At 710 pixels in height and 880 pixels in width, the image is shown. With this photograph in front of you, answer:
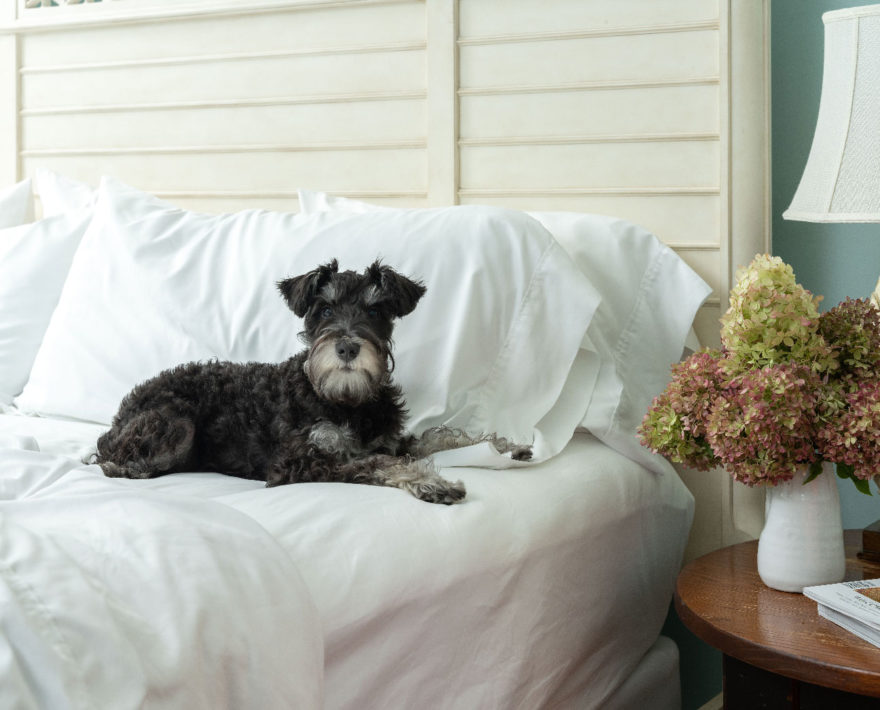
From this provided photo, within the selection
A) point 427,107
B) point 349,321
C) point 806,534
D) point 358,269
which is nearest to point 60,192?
point 427,107

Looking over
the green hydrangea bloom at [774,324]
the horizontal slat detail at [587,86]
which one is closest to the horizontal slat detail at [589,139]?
the horizontal slat detail at [587,86]

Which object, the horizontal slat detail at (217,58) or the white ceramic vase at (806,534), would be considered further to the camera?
the horizontal slat detail at (217,58)

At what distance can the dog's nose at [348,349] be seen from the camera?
1.63m

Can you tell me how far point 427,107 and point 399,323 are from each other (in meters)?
0.97

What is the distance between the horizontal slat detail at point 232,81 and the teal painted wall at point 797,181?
1.01 m

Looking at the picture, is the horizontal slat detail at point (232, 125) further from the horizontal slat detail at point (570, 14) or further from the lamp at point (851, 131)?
the lamp at point (851, 131)

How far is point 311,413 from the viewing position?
175 cm

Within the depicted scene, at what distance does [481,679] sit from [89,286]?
4.73 ft

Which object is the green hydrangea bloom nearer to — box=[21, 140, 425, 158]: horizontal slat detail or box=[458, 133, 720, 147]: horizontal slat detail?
box=[458, 133, 720, 147]: horizontal slat detail

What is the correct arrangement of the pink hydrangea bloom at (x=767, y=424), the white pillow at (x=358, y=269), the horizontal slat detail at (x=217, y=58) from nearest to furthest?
the pink hydrangea bloom at (x=767, y=424), the white pillow at (x=358, y=269), the horizontal slat detail at (x=217, y=58)

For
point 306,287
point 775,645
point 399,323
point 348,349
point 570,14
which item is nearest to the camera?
point 775,645

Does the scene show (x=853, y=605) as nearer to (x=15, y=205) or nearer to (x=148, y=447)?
(x=148, y=447)

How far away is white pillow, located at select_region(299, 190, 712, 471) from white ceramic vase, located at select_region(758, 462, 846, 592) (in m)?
0.52

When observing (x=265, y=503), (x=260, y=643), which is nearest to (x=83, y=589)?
(x=260, y=643)
